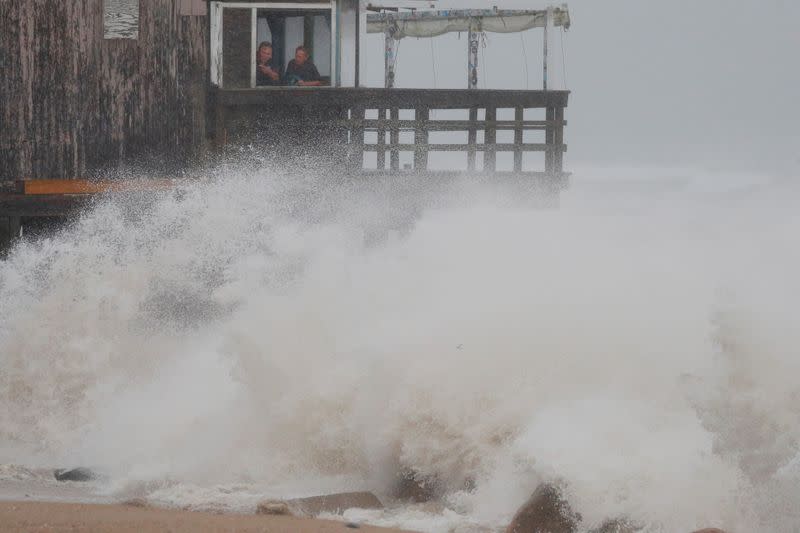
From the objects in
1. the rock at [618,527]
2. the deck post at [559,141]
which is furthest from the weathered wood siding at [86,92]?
the rock at [618,527]

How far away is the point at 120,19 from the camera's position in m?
14.4

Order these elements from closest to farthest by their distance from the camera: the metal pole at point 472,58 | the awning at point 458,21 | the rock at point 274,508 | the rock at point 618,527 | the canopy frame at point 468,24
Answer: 1. the rock at point 618,527
2. the rock at point 274,508
3. the canopy frame at point 468,24
4. the awning at point 458,21
5. the metal pole at point 472,58

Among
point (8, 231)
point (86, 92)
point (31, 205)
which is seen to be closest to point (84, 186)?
point (31, 205)

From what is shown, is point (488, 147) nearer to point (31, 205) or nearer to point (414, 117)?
point (414, 117)

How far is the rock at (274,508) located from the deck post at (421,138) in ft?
23.5

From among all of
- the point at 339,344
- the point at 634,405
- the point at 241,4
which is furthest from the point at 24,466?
the point at 241,4

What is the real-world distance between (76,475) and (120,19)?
270 inches

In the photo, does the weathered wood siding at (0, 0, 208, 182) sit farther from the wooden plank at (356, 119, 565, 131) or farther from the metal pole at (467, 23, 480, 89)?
the metal pole at (467, 23, 480, 89)

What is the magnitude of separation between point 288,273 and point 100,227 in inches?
97.4

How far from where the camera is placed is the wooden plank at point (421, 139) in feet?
47.4

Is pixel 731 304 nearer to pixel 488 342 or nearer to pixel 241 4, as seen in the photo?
pixel 488 342

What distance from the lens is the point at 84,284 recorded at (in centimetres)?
1307

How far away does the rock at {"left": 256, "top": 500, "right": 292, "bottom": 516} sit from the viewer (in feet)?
25.8

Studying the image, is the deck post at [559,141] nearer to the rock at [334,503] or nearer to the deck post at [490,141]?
the deck post at [490,141]
